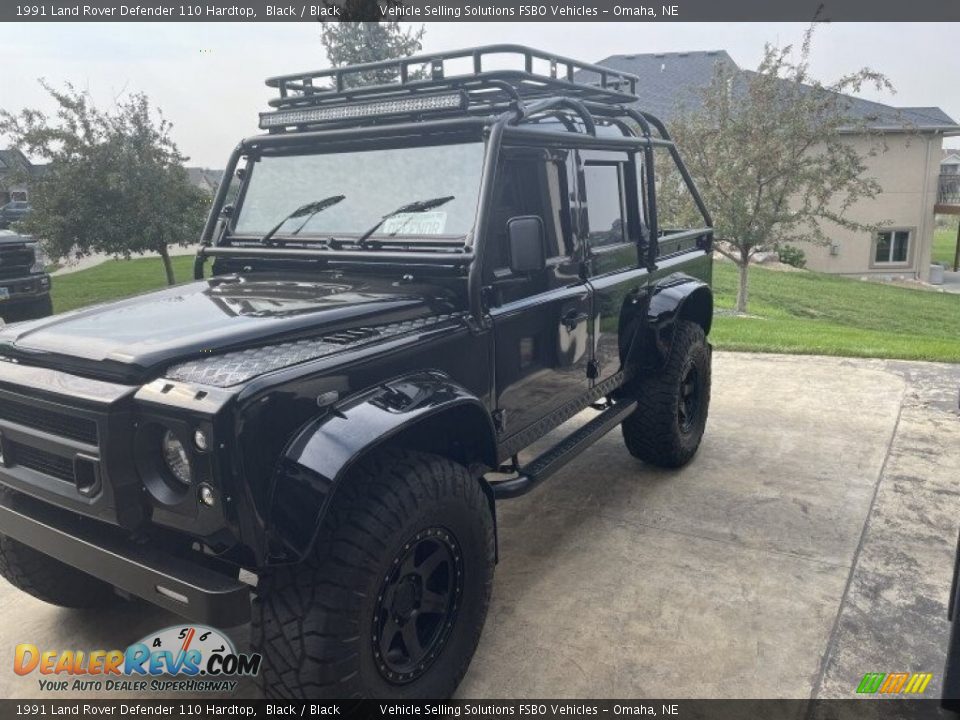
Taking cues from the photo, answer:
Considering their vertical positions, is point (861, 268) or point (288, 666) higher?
point (288, 666)

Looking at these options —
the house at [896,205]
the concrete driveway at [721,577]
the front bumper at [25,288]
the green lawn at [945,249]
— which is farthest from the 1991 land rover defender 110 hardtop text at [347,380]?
the green lawn at [945,249]

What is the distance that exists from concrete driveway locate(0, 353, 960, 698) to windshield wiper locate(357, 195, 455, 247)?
5.80ft

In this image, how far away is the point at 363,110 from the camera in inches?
138

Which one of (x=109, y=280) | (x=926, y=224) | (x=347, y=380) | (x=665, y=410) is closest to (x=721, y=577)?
(x=665, y=410)

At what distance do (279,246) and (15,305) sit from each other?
7549mm

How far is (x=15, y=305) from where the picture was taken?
30.9ft

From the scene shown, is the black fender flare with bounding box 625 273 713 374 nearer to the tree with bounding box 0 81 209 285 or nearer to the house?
the tree with bounding box 0 81 209 285

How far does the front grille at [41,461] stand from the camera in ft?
8.01

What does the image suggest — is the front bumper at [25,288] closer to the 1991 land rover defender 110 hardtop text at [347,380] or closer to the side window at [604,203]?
the 1991 land rover defender 110 hardtop text at [347,380]

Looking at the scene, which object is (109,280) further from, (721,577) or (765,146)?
(721,577)

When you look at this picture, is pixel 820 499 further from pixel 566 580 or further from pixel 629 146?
pixel 629 146

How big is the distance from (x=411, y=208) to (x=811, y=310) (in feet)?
45.4

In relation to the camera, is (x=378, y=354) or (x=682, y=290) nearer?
(x=378, y=354)

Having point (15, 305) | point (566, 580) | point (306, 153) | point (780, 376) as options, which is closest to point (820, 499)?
point (566, 580)
